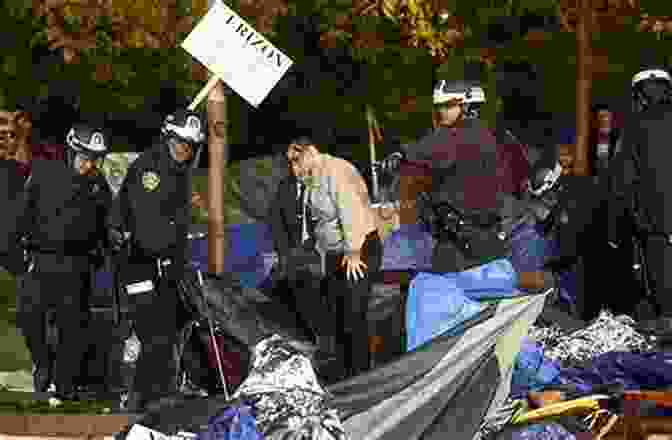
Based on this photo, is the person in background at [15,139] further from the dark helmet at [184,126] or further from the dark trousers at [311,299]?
the dark trousers at [311,299]

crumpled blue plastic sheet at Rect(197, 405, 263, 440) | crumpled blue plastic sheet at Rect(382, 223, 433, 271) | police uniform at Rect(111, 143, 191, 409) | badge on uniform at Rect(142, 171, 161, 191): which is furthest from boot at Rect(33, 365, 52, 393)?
crumpled blue plastic sheet at Rect(197, 405, 263, 440)

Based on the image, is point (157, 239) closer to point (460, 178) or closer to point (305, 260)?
point (305, 260)

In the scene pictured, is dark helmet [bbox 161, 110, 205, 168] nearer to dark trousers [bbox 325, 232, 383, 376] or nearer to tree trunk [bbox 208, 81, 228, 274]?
tree trunk [bbox 208, 81, 228, 274]

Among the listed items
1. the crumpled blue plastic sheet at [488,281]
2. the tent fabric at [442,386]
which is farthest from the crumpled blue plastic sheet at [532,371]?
the tent fabric at [442,386]

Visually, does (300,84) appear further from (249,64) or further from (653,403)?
(653,403)

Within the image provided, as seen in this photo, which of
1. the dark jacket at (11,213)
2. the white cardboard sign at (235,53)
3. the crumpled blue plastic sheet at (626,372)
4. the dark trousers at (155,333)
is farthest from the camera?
the dark jacket at (11,213)

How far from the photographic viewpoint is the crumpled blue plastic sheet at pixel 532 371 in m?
9.20

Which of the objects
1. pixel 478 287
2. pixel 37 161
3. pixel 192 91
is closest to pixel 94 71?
pixel 192 91

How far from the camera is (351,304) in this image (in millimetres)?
11734

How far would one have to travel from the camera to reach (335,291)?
11906 mm

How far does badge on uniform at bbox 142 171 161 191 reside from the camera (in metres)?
11.3

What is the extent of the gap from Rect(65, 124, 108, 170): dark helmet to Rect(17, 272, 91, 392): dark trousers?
81 centimetres

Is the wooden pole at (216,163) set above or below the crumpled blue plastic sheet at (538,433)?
above

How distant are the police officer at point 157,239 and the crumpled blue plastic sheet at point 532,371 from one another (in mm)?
2553
